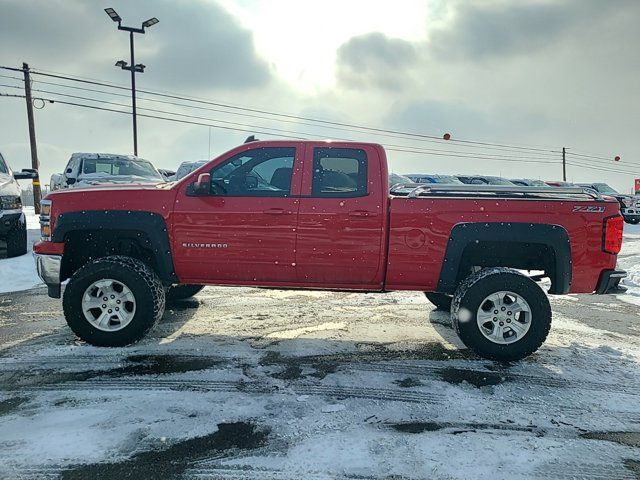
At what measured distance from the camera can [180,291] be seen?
6.21m

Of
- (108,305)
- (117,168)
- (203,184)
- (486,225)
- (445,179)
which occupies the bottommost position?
(108,305)

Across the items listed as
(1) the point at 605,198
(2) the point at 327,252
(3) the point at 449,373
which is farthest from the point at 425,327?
(1) the point at 605,198

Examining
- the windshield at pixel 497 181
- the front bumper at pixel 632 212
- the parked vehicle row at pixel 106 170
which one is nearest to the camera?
the parked vehicle row at pixel 106 170

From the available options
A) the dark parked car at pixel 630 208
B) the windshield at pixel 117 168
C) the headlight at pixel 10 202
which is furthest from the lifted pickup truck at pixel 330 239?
the dark parked car at pixel 630 208

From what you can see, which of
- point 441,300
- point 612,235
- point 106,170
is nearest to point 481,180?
point 106,170

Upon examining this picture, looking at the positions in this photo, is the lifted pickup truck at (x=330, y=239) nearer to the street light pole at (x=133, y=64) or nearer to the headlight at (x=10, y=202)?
the headlight at (x=10, y=202)

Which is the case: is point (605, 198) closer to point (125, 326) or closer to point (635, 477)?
point (635, 477)

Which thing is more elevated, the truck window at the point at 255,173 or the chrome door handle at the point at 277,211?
the truck window at the point at 255,173

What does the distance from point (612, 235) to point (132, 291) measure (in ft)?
15.0

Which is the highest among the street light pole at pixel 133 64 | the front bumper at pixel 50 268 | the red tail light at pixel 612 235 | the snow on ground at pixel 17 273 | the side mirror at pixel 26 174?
the street light pole at pixel 133 64

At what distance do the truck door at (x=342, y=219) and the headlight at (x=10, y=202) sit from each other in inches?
295

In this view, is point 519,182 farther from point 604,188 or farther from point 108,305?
point 108,305

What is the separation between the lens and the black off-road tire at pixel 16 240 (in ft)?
29.9

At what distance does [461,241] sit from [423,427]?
187 centimetres
